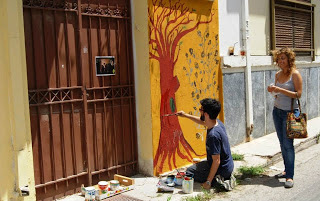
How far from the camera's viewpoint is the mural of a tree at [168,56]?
5.41 metres

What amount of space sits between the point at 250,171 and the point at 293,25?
17.6 ft

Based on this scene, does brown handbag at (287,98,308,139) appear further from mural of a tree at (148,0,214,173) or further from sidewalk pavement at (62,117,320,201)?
mural of a tree at (148,0,214,173)

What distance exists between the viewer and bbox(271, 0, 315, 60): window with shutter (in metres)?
8.97

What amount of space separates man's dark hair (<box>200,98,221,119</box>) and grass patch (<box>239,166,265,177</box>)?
1389 millimetres

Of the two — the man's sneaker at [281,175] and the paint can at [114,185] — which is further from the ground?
the paint can at [114,185]

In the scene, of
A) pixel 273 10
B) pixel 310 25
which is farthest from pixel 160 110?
pixel 310 25

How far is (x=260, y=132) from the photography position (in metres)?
8.18

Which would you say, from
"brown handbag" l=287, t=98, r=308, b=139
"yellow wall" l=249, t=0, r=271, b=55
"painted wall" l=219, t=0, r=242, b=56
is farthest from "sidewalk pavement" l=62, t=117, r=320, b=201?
"yellow wall" l=249, t=0, r=271, b=55

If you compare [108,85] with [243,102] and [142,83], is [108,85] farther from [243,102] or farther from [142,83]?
[243,102]

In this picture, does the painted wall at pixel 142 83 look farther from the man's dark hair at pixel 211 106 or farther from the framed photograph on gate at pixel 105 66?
the man's dark hair at pixel 211 106

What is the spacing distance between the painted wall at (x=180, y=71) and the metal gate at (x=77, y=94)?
0.38m

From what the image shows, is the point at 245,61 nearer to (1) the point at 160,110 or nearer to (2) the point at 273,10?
(2) the point at 273,10

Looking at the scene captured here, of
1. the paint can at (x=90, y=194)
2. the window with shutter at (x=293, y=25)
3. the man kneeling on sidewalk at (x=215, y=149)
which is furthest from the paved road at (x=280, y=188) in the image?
the window with shutter at (x=293, y=25)

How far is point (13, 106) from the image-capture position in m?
3.88
